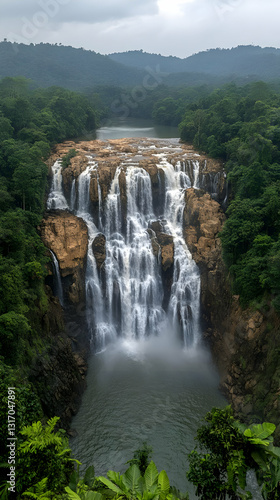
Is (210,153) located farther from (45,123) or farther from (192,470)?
(192,470)

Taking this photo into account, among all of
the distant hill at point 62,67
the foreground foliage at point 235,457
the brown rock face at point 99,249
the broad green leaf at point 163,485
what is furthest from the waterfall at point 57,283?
the distant hill at point 62,67

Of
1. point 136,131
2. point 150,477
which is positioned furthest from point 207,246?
point 136,131

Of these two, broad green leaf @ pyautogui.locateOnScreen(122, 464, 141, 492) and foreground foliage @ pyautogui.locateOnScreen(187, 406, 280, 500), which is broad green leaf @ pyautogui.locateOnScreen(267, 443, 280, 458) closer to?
foreground foliage @ pyautogui.locateOnScreen(187, 406, 280, 500)

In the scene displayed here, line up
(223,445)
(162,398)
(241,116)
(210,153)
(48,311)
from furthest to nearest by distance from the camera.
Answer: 1. (241,116)
2. (210,153)
3. (48,311)
4. (162,398)
5. (223,445)

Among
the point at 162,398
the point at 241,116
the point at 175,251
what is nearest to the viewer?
the point at 162,398

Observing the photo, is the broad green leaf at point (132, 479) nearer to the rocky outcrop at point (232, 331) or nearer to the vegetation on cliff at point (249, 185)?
the rocky outcrop at point (232, 331)

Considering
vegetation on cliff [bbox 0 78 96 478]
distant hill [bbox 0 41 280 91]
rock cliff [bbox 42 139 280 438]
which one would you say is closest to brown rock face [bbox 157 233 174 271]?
rock cliff [bbox 42 139 280 438]

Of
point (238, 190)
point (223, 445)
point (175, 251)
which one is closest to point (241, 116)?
point (238, 190)

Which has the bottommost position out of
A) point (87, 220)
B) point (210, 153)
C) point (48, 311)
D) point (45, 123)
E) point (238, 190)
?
point (48, 311)
